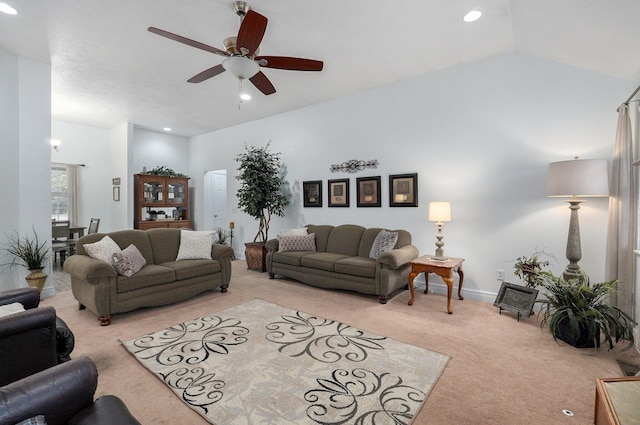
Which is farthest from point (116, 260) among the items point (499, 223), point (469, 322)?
point (499, 223)

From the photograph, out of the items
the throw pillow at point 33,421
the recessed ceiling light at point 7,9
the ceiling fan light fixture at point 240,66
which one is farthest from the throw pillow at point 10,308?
the recessed ceiling light at point 7,9

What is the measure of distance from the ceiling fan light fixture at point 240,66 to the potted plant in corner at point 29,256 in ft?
12.0

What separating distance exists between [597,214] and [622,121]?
968 millimetres

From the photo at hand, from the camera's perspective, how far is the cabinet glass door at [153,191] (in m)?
6.74

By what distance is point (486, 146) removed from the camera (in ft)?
12.5

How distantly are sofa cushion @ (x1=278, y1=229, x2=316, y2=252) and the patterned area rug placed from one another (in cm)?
184

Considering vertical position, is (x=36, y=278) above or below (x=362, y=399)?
above

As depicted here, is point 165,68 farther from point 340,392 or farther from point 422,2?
point 340,392

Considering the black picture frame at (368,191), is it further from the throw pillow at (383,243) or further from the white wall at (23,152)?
the white wall at (23,152)

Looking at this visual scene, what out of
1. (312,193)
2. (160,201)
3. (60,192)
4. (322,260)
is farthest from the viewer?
(160,201)

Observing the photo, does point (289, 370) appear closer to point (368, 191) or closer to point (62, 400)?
point (62, 400)

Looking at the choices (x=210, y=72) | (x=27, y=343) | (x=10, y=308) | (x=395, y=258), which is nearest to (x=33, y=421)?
(x=27, y=343)

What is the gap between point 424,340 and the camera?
107 inches

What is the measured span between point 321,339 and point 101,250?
268cm
